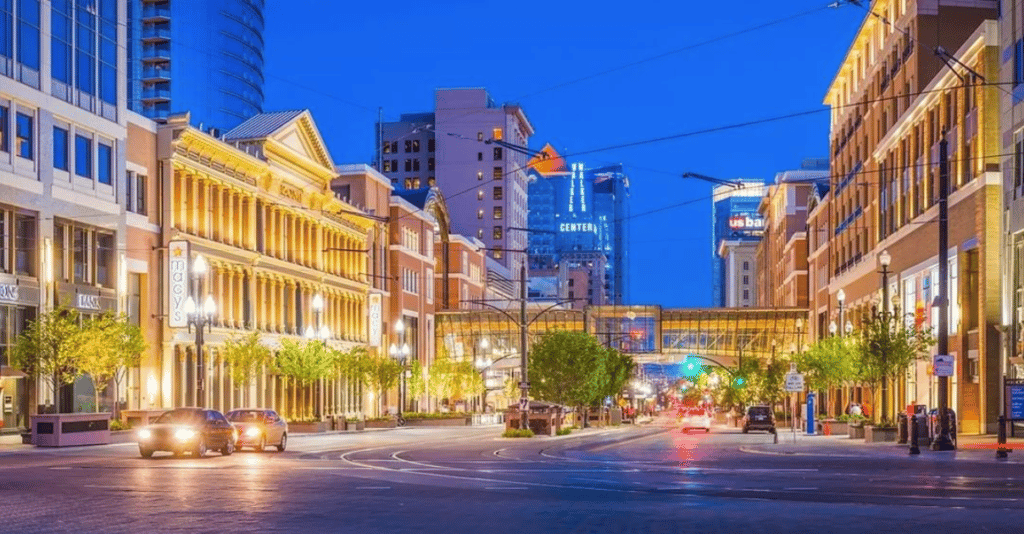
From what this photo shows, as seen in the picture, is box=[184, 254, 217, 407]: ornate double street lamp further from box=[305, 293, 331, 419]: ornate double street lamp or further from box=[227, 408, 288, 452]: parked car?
box=[305, 293, 331, 419]: ornate double street lamp

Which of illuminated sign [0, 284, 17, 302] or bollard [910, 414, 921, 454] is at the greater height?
illuminated sign [0, 284, 17, 302]

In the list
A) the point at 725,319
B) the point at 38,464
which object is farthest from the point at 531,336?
the point at 38,464

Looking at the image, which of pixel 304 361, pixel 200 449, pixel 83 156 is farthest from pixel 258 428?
pixel 304 361

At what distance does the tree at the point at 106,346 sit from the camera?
56.0 m

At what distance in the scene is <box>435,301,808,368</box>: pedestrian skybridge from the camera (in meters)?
131

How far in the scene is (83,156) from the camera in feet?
210

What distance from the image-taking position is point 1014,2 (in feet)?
187

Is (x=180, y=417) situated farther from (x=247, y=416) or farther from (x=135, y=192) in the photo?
(x=135, y=192)

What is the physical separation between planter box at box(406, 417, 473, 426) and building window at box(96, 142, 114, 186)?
35.1 meters

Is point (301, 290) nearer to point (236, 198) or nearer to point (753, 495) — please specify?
point (236, 198)

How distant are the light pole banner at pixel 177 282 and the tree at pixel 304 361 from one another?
12.1m

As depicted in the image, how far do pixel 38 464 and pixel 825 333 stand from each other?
9083 centimetres

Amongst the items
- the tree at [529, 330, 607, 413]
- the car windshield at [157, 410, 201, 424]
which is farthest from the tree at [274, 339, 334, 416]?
the car windshield at [157, 410, 201, 424]

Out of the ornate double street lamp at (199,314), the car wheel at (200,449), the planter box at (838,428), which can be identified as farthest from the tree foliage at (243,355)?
the car wheel at (200,449)
